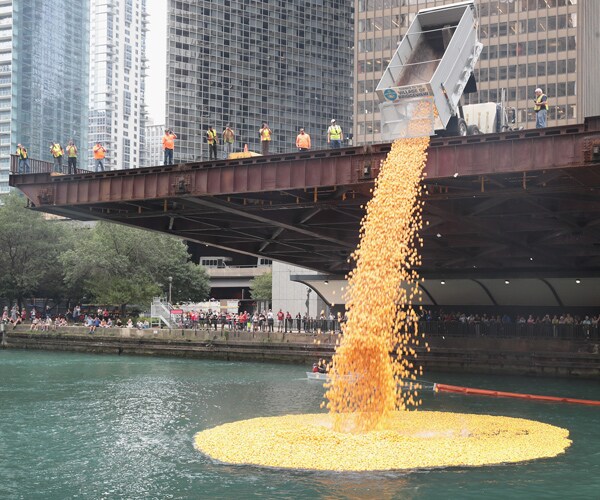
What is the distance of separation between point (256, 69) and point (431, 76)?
136034mm

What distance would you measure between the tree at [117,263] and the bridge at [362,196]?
30.2 meters

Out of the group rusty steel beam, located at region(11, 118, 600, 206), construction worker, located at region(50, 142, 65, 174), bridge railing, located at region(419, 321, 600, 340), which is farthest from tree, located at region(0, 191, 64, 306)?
bridge railing, located at region(419, 321, 600, 340)

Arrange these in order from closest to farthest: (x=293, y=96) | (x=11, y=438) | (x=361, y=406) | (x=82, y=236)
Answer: (x=361, y=406) → (x=11, y=438) → (x=82, y=236) → (x=293, y=96)

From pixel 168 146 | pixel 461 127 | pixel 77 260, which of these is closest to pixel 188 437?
pixel 461 127

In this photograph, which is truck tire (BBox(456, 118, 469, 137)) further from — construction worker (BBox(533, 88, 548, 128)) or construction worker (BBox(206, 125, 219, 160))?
construction worker (BBox(206, 125, 219, 160))

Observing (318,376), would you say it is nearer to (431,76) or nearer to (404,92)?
(404,92)

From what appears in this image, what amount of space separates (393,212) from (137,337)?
42.2m

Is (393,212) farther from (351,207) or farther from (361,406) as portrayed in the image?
(351,207)

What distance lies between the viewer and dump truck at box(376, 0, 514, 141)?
34.1 m

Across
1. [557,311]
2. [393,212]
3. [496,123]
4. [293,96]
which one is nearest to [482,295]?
[557,311]

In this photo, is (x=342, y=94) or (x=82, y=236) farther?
(x=342, y=94)

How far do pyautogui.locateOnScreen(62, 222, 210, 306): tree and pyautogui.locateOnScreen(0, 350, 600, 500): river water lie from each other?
1229 inches

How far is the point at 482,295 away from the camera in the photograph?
64.2 metres

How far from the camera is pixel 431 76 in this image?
1382 inches
